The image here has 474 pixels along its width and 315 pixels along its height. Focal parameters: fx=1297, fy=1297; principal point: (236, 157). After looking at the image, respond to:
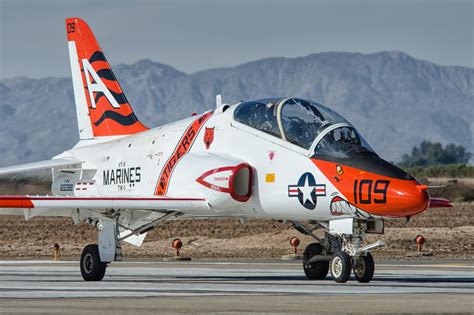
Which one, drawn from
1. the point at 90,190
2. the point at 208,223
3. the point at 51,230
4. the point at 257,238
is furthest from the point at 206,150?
the point at 208,223

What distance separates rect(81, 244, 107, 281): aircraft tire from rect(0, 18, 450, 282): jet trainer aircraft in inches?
1.0

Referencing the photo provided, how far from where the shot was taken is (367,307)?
18922 mm

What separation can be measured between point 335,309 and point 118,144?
41.5ft

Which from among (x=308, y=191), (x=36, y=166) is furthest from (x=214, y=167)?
(x=36, y=166)

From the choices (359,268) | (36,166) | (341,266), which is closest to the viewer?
(341,266)

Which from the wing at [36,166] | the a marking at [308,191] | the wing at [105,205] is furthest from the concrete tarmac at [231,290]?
the wing at [36,166]

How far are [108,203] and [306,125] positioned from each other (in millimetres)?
4414

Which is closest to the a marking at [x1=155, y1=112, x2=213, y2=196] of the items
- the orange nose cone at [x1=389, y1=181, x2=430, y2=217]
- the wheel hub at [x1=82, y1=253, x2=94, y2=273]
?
the wheel hub at [x1=82, y1=253, x2=94, y2=273]

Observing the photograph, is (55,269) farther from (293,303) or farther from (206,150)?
(293,303)

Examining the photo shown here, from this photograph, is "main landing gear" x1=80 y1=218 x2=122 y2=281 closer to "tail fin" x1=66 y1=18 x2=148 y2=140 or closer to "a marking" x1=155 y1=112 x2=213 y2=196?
A: "a marking" x1=155 y1=112 x2=213 y2=196

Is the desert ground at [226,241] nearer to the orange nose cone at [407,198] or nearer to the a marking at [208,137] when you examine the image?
the a marking at [208,137]

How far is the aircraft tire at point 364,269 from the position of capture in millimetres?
24500

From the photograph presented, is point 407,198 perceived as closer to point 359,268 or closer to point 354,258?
point 354,258

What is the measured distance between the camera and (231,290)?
22.8m
